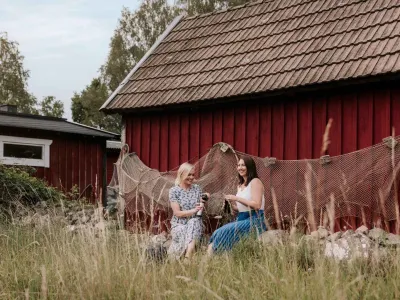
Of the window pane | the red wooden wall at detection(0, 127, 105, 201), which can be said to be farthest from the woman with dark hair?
the window pane

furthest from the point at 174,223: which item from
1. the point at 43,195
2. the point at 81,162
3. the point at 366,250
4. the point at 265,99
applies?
the point at 81,162

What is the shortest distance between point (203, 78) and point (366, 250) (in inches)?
235

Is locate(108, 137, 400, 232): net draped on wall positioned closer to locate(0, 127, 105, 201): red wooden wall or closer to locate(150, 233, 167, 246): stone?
locate(150, 233, 167, 246): stone

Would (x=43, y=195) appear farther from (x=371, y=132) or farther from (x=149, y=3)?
(x=149, y=3)

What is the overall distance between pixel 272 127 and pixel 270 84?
0.67 meters

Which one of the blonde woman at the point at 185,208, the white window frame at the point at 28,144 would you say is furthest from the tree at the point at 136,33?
the blonde woman at the point at 185,208

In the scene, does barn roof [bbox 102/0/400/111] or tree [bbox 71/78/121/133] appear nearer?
barn roof [bbox 102/0/400/111]

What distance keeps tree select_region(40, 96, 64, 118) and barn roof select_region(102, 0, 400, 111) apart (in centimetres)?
3478

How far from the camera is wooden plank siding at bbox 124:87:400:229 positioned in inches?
340

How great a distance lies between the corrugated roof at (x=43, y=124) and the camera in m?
17.4

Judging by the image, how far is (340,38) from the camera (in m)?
9.60

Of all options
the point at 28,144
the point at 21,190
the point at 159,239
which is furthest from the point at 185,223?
the point at 28,144

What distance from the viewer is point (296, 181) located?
8836mm

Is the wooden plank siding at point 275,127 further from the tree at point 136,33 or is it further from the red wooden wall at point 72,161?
the tree at point 136,33
